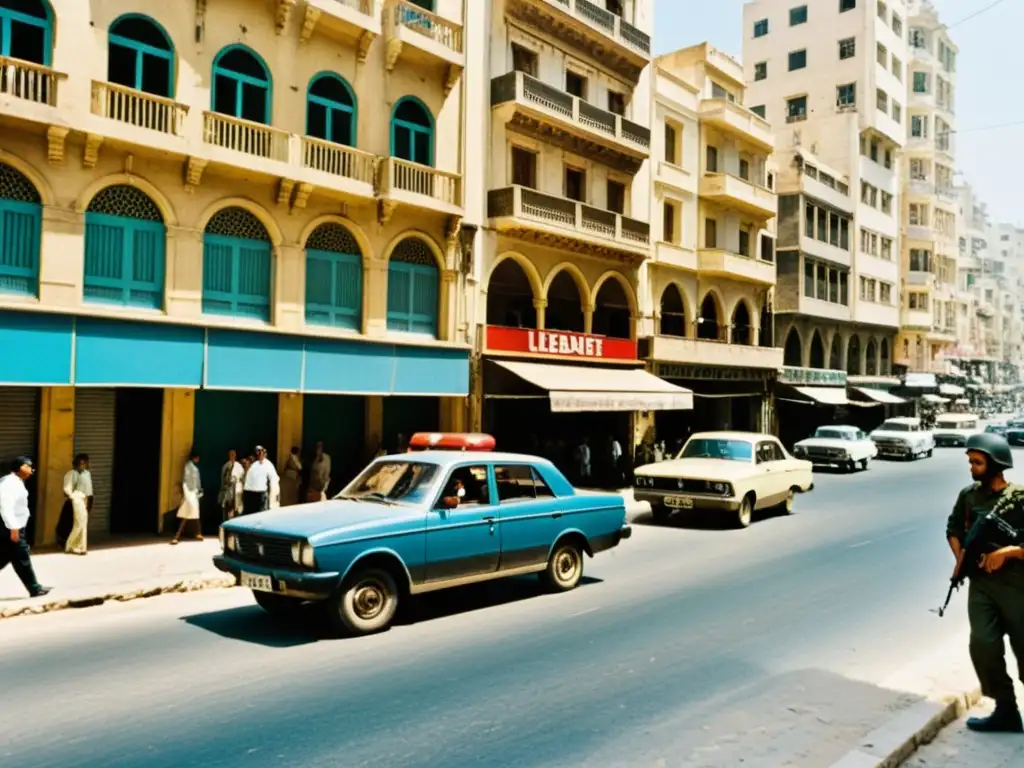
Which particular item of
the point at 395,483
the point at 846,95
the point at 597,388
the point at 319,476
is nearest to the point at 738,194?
the point at 597,388

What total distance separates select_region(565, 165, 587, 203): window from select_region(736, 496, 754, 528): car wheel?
11.5 m

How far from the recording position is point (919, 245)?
53.1 meters

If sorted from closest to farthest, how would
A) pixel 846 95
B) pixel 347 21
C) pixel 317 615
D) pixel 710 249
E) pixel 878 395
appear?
pixel 317 615 < pixel 347 21 < pixel 710 249 < pixel 878 395 < pixel 846 95

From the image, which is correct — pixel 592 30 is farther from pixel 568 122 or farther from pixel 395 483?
pixel 395 483

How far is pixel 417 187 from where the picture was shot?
1844 centimetres

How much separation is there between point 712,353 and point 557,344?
962 centimetres

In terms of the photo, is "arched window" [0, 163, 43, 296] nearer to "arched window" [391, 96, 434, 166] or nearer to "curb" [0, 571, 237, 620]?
"curb" [0, 571, 237, 620]

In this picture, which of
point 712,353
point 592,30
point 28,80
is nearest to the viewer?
point 28,80

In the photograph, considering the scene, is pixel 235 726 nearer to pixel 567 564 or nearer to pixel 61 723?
pixel 61 723

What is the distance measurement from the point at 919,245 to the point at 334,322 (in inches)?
1883

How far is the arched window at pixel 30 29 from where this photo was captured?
42.2 feet

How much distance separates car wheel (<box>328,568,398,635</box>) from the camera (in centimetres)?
770

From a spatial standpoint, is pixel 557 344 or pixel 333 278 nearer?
pixel 333 278

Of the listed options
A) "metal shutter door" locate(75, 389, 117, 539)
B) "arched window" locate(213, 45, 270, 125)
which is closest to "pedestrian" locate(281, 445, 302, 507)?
"metal shutter door" locate(75, 389, 117, 539)
